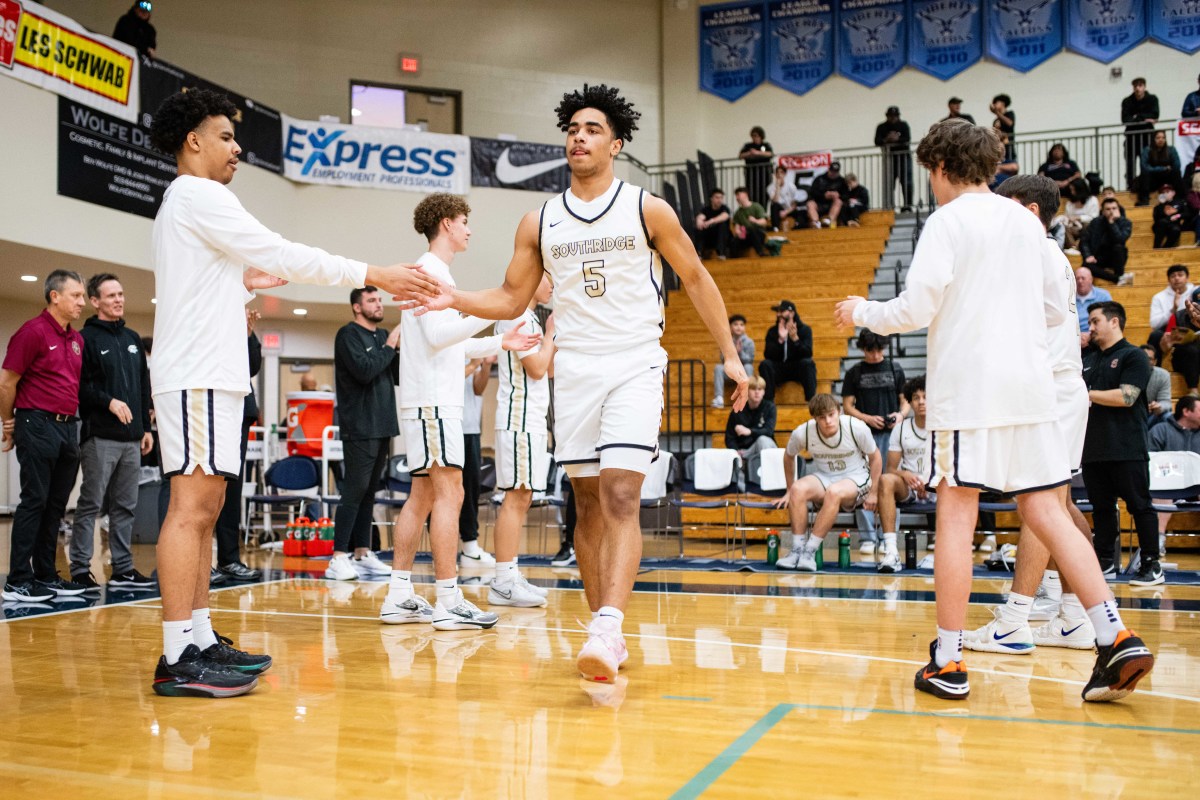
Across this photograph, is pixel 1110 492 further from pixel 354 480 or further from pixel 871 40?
pixel 871 40

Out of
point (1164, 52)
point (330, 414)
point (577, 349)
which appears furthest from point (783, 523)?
point (1164, 52)

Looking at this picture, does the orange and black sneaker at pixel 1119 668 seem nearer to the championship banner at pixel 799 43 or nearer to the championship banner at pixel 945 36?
the championship banner at pixel 945 36

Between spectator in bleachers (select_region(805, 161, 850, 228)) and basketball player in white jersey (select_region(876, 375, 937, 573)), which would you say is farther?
spectator in bleachers (select_region(805, 161, 850, 228))

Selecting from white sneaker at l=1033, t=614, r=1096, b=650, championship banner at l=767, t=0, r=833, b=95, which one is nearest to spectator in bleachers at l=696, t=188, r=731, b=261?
championship banner at l=767, t=0, r=833, b=95

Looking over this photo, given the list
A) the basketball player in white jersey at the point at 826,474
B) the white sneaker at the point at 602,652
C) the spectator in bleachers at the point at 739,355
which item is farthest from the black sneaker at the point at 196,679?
the spectator in bleachers at the point at 739,355

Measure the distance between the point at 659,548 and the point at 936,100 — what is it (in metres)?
12.2

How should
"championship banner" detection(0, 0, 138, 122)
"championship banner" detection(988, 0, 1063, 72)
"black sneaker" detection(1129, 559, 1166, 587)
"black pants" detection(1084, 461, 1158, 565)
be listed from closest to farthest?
"black pants" detection(1084, 461, 1158, 565), "black sneaker" detection(1129, 559, 1166, 587), "championship banner" detection(0, 0, 138, 122), "championship banner" detection(988, 0, 1063, 72)

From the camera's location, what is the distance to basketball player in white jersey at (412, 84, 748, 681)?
11.6 ft

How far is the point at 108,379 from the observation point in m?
6.48

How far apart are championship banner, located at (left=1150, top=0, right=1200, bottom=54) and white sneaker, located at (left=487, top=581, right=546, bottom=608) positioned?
16200 mm

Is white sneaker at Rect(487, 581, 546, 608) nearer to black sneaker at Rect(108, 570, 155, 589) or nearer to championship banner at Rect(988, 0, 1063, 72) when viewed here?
black sneaker at Rect(108, 570, 155, 589)

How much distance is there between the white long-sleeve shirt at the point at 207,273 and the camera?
11.3 ft

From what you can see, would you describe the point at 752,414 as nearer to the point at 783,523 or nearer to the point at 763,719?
the point at 783,523

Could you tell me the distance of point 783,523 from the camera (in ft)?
34.9
